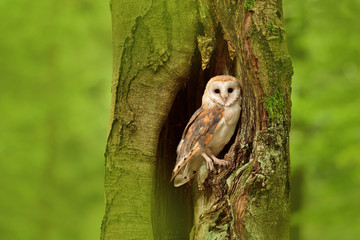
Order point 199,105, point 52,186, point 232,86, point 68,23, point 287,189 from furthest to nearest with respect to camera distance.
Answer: point 52,186, point 68,23, point 199,105, point 232,86, point 287,189

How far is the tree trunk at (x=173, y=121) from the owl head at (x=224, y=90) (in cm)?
10

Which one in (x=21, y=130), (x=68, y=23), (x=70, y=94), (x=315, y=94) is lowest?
(x=315, y=94)

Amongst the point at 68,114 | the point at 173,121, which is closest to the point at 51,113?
the point at 68,114

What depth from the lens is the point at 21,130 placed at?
330 inches

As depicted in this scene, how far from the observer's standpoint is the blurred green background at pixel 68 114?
228 inches

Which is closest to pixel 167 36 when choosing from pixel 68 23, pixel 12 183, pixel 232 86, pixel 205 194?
pixel 232 86

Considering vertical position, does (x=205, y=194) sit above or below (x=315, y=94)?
below

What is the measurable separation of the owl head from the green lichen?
0.33m

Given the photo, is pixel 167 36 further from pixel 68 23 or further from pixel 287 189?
pixel 68 23

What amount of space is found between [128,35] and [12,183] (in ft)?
19.9

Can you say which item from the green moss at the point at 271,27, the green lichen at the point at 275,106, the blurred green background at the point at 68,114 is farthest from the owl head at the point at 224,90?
the blurred green background at the point at 68,114

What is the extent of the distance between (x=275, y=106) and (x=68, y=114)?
252 inches

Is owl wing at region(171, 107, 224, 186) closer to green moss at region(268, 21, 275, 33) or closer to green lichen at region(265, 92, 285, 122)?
green lichen at region(265, 92, 285, 122)

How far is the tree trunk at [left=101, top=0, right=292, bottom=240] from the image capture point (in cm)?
274
